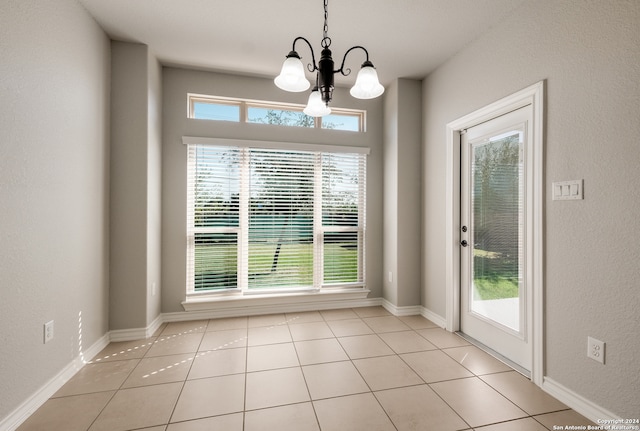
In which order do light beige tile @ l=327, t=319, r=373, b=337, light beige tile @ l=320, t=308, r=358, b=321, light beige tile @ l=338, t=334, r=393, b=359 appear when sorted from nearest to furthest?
light beige tile @ l=338, t=334, r=393, b=359, light beige tile @ l=327, t=319, r=373, b=337, light beige tile @ l=320, t=308, r=358, b=321

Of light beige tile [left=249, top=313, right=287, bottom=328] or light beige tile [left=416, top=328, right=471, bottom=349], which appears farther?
light beige tile [left=249, top=313, right=287, bottom=328]

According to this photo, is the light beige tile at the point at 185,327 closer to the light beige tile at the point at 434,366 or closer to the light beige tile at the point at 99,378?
the light beige tile at the point at 99,378

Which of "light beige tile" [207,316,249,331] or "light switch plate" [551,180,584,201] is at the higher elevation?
"light switch plate" [551,180,584,201]

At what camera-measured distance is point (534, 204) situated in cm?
218

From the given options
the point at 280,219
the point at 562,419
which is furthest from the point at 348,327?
the point at 562,419

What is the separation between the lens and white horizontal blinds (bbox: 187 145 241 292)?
3416 millimetres

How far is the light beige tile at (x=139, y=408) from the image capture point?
1724 mm

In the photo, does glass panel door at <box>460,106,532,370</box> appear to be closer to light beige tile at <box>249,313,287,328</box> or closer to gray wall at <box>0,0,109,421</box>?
light beige tile at <box>249,313,287,328</box>

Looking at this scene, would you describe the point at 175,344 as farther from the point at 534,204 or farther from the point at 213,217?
the point at 534,204

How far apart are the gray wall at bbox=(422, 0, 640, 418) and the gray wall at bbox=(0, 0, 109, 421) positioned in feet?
10.8

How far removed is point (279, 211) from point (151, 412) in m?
2.26

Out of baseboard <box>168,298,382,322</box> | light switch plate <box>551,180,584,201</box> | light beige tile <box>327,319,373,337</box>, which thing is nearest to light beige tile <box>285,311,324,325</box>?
baseboard <box>168,298,382,322</box>

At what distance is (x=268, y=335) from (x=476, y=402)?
72.0 inches

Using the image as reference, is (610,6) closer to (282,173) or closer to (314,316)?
(282,173)
